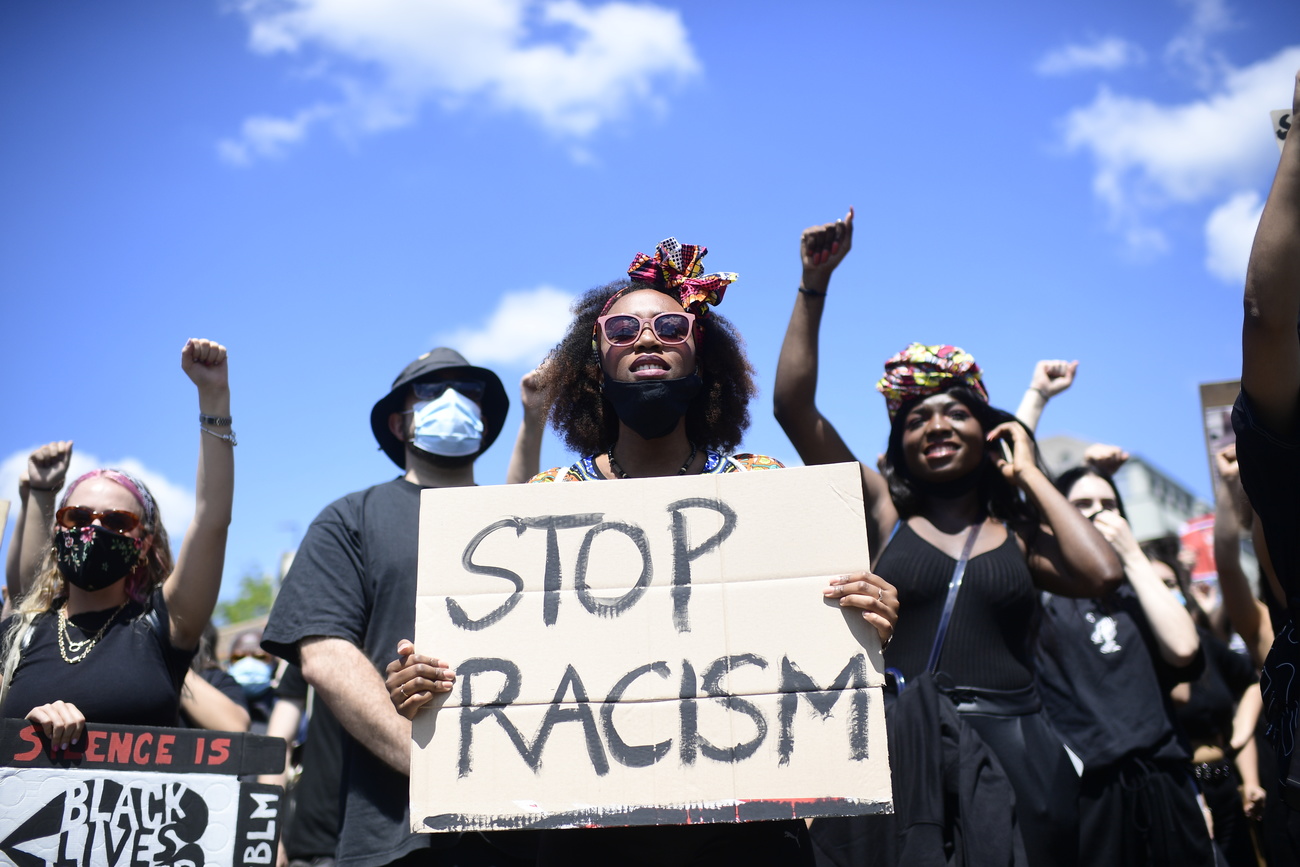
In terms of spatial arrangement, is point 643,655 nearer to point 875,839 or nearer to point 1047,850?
point 875,839

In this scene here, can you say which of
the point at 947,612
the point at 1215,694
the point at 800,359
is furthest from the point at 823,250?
the point at 1215,694

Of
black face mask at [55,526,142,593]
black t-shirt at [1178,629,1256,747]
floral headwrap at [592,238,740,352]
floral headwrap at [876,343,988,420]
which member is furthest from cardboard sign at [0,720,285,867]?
black t-shirt at [1178,629,1256,747]

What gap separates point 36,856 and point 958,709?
267 cm

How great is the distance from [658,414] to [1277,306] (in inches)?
56.2

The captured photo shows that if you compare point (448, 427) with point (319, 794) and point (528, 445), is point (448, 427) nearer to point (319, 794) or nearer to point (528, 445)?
point (528, 445)

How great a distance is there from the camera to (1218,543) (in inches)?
157

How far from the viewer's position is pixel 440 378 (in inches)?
164

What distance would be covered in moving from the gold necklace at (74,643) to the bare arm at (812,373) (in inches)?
91.7

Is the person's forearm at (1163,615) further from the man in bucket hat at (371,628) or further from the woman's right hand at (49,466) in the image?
the woman's right hand at (49,466)

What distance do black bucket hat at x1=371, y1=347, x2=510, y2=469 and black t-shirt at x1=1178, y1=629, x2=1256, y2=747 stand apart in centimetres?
333

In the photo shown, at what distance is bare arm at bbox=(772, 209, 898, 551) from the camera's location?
3572mm

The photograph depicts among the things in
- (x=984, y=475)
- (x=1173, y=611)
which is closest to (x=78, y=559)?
(x=984, y=475)

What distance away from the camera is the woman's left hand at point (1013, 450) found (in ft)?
12.7

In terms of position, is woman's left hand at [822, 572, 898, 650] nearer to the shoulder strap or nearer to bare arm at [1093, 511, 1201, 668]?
the shoulder strap
